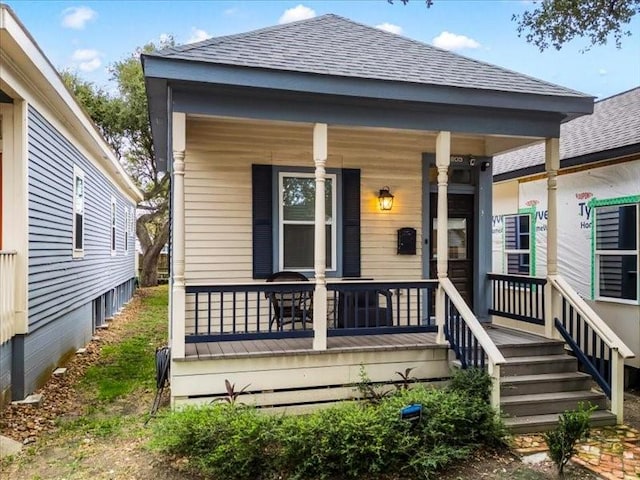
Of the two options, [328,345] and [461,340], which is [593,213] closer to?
[461,340]

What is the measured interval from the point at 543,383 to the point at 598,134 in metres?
5.13

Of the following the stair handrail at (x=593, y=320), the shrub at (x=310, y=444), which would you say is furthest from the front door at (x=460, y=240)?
the shrub at (x=310, y=444)

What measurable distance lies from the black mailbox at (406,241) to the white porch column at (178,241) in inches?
132

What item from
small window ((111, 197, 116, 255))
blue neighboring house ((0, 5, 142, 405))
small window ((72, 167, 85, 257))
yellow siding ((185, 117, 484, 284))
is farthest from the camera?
small window ((111, 197, 116, 255))

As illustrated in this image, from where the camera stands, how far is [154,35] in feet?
79.8

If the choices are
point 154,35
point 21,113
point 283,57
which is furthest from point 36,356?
point 154,35

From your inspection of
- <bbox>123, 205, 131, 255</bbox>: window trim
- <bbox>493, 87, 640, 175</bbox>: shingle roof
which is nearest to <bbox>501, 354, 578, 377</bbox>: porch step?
<bbox>493, 87, 640, 175</bbox>: shingle roof

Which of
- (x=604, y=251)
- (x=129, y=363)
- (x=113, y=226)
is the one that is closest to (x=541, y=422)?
(x=604, y=251)

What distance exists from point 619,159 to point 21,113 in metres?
8.25

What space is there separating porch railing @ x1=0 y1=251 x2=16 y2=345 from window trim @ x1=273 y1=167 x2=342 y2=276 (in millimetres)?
3141

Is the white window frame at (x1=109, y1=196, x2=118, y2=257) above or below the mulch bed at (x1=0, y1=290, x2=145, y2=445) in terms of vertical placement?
above

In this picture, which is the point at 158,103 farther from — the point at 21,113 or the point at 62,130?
the point at 62,130

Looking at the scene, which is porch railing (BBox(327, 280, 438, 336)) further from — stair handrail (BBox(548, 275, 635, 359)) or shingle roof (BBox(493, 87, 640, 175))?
shingle roof (BBox(493, 87, 640, 175))

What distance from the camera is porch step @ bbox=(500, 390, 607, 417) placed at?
202 inches
